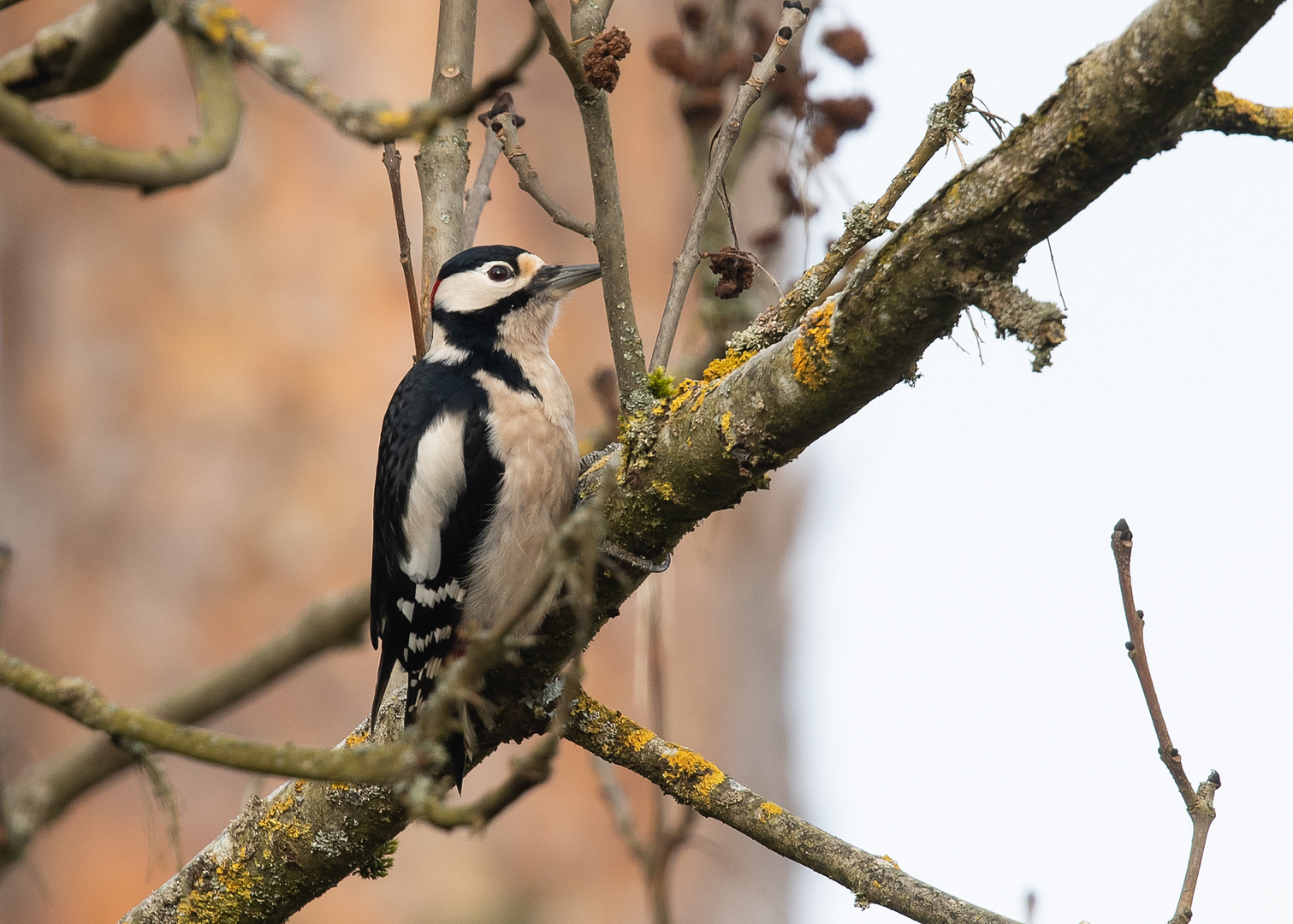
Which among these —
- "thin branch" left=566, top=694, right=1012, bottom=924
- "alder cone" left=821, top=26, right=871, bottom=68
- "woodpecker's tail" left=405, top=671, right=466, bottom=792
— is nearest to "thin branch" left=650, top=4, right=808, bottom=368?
"alder cone" left=821, top=26, right=871, bottom=68

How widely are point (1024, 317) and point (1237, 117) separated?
435mm

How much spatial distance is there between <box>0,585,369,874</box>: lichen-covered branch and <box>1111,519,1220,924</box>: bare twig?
60.3 inches

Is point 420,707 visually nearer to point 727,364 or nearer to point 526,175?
point 727,364

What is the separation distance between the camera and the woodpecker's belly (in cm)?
304

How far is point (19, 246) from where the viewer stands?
18.5 feet

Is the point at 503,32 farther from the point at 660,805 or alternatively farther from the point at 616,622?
the point at 660,805

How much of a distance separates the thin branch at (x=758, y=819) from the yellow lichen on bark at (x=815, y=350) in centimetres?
94

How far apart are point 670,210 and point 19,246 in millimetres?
3193

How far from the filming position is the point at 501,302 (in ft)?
11.6

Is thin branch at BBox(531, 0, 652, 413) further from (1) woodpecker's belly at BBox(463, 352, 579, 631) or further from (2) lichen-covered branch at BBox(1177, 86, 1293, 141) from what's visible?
(2) lichen-covered branch at BBox(1177, 86, 1293, 141)

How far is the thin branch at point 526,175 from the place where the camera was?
2633 millimetres

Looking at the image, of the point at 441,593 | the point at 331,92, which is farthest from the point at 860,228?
the point at 441,593

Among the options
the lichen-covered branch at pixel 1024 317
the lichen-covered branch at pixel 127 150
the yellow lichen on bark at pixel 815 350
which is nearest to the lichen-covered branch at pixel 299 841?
the yellow lichen on bark at pixel 815 350

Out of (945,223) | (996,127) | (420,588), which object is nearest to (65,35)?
(945,223)
